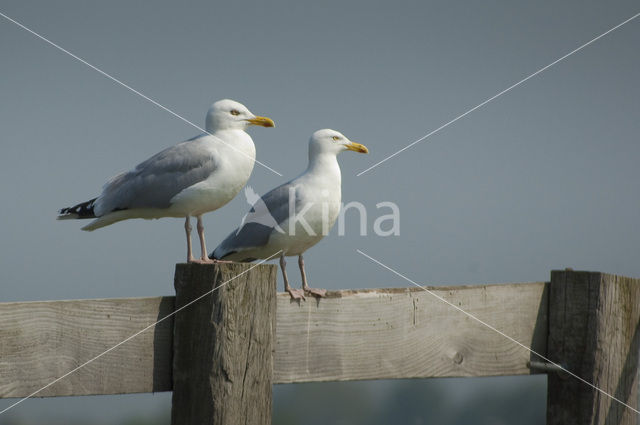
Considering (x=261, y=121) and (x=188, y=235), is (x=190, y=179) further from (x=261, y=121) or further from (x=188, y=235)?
(x=261, y=121)

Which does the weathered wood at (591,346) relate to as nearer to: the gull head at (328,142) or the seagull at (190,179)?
the seagull at (190,179)

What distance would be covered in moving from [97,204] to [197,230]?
33.6 inches

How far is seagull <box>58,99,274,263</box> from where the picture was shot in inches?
199

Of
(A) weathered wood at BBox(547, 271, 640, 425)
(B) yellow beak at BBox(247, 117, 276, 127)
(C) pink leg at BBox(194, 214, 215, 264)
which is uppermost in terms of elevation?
(B) yellow beak at BBox(247, 117, 276, 127)

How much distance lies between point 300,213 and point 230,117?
90 cm

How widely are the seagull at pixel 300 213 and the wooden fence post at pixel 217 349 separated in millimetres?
2369

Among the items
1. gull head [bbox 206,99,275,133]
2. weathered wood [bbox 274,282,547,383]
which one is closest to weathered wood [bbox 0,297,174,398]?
weathered wood [bbox 274,282,547,383]

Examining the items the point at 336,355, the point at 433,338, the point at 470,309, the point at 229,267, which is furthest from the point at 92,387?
the point at 470,309

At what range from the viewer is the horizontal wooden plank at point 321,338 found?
2.69 metres

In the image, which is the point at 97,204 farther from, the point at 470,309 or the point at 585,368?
the point at 585,368

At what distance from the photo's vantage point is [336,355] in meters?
3.40

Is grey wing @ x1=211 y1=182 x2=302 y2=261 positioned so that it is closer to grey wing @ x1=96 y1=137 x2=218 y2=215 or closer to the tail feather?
grey wing @ x1=96 y1=137 x2=218 y2=215

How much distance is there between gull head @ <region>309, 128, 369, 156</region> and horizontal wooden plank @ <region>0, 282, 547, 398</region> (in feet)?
7.91

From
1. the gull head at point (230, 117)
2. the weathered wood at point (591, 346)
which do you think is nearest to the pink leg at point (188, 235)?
the gull head at point (230, 117)
